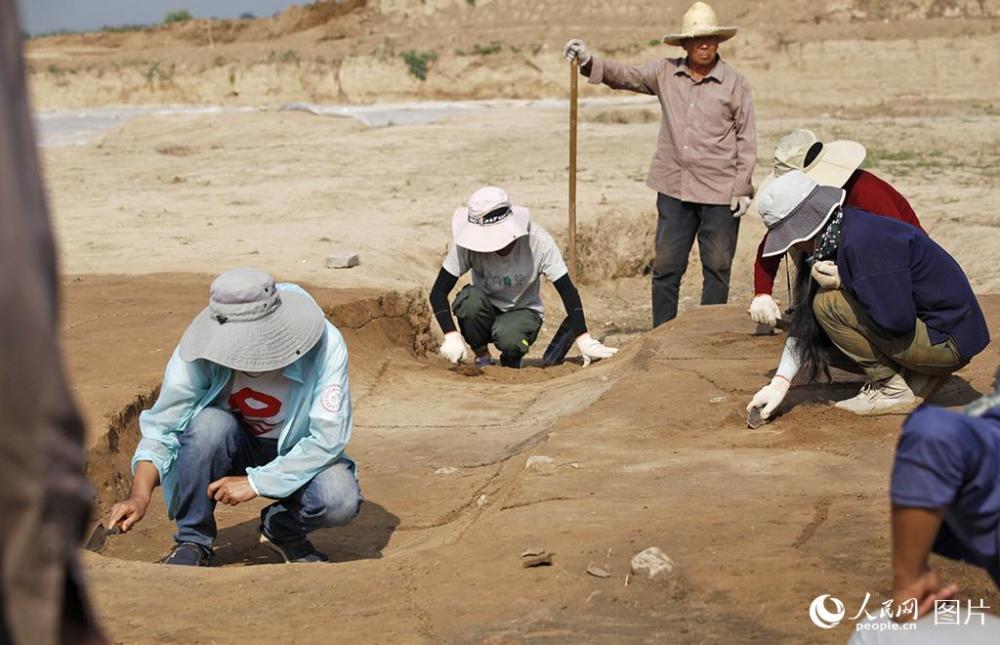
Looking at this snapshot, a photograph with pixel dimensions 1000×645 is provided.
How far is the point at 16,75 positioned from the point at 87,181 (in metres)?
13.6

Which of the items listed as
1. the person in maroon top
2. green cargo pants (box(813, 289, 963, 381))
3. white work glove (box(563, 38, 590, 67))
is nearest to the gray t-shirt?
white work glove (box(563, 38, 590, 67))

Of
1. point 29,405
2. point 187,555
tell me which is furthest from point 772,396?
point 29,405

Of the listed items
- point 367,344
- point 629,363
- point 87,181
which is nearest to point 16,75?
point 629,363

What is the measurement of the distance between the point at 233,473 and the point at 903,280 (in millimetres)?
2434

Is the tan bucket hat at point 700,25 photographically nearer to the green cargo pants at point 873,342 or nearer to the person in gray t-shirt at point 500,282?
the person in gray t-shirt at point 500,282

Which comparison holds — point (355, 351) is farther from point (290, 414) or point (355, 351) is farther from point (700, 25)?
point (290, 414)

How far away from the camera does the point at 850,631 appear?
305cm

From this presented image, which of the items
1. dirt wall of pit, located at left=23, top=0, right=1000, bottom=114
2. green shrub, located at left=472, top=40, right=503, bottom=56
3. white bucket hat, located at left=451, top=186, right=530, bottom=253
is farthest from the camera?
green shrub, located at left=472, top=40, right=503, bottom=56

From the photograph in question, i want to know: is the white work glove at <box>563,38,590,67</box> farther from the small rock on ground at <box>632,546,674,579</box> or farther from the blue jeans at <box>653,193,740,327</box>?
the small rock on ground at <box>632,546,674,579</box>

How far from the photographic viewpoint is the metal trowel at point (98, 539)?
4.60m

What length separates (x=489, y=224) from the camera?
6.62 metres

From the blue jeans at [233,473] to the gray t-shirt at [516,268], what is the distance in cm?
271

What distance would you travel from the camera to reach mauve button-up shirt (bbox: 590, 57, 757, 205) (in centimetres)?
711

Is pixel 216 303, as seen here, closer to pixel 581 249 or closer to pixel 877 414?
pixel 877 414
